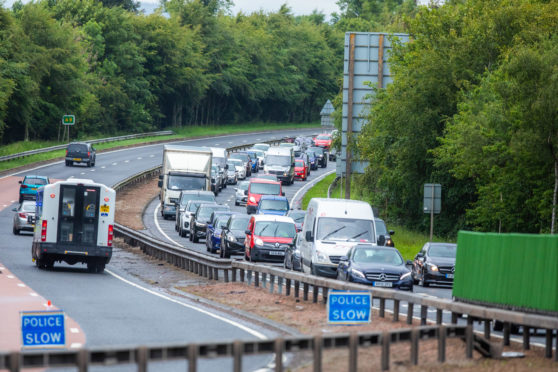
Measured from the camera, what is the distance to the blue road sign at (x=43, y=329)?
45.6ft

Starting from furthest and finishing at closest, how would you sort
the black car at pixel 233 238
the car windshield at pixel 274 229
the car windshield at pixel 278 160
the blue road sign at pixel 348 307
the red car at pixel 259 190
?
the car windshield at pixel 278 160 < the red car at pixel 259 190 < the black car at pixel 233 238 < the car windshield at pixel 274 229 < the blue road sign at pixel 348 307

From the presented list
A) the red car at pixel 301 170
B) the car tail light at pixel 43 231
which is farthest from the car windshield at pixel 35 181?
the red car at pixel 301 170

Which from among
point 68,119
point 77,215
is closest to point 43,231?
point 77,215

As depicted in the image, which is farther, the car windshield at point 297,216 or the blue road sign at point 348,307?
the car windshield at point 297,216

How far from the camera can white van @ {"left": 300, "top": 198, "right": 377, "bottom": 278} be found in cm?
2823

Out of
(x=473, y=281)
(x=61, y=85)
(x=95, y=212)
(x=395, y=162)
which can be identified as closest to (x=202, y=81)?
(x=61, y=85)

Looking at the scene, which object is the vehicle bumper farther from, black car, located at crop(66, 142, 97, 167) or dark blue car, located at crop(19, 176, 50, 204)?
black car, located at crop(66, 142, 97, 167)

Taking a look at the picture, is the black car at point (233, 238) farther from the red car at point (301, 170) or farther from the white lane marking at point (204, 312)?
the red car at point (301, 170)

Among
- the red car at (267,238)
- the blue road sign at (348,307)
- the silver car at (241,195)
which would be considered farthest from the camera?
the silver car at (241,195)

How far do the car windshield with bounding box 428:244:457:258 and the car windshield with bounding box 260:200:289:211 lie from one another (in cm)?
1579

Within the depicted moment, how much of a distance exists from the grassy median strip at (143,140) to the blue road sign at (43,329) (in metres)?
61.4

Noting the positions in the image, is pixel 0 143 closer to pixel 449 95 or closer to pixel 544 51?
pixel 449 95

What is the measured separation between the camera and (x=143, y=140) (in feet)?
353

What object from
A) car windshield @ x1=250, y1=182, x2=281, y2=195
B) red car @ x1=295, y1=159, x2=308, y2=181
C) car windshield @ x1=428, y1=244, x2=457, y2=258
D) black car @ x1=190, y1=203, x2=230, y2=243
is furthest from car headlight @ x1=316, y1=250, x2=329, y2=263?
red car @ x1=295, y1=159, x2=308, y2=181
